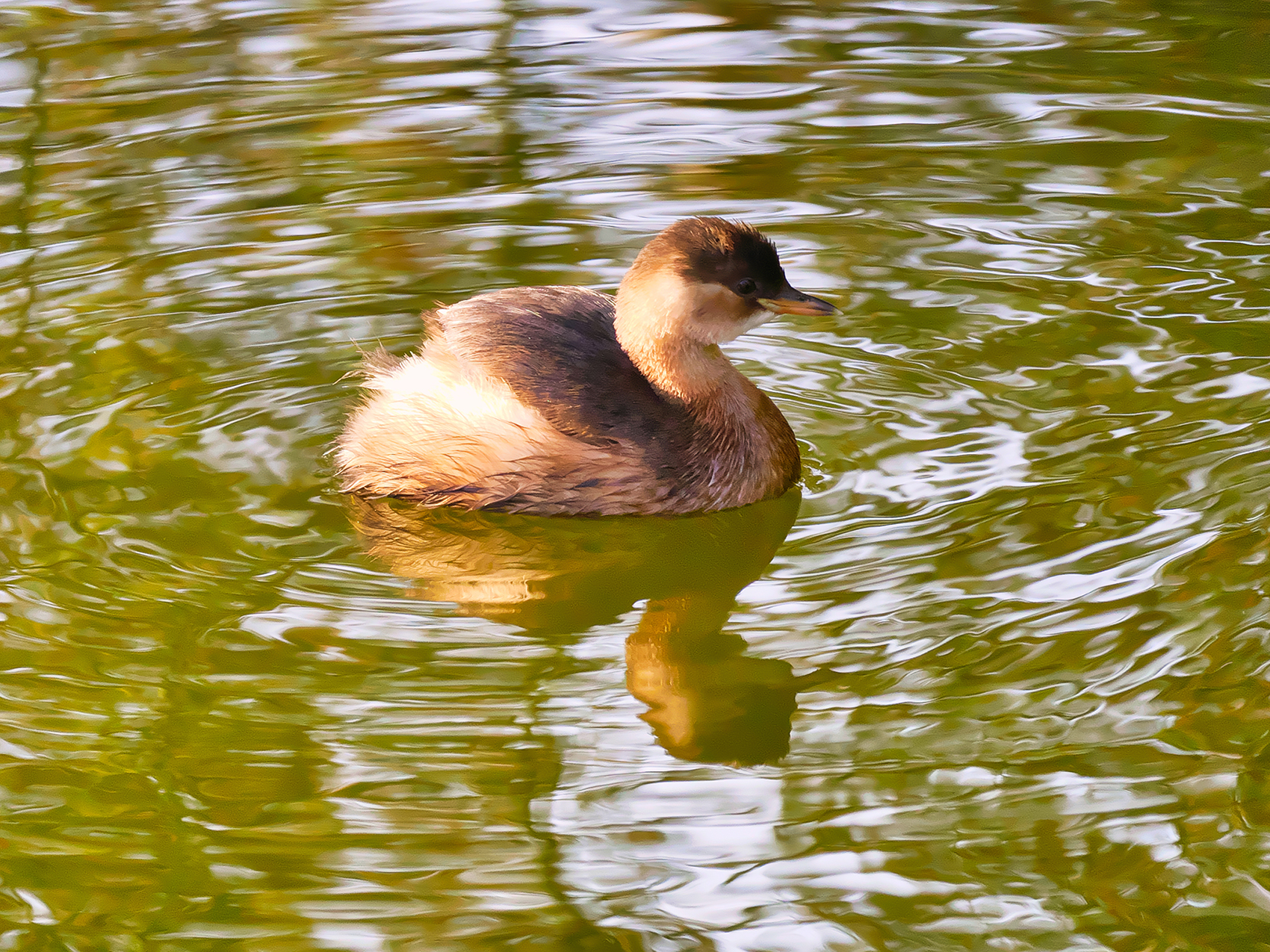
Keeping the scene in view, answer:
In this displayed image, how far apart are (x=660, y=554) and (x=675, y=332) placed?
707 millimetres

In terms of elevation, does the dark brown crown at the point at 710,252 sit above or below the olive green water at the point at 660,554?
above

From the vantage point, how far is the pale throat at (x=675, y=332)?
503 cm

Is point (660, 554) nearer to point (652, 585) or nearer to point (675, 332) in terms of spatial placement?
point (652, 585)

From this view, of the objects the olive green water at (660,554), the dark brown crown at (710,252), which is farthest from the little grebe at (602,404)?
the olive green water at (660,554)

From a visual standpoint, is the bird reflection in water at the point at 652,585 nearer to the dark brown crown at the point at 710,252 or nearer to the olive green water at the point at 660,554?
the olive green water at the point at 660,554

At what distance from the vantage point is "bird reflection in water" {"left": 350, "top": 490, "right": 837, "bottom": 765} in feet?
13.3

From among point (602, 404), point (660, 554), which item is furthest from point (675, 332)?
point (660, 554)

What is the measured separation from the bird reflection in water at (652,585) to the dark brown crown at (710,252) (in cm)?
73

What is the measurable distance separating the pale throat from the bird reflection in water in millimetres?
418

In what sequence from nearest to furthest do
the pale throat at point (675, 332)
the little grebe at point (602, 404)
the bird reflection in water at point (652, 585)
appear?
1. the bird reflection in water at point (652, 585)
2. the little grebe at point (602, 404)
3. the pale throat at point (675, 332)

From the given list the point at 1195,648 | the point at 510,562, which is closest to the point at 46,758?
the point at 510,562

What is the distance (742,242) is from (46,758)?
8.17 feet

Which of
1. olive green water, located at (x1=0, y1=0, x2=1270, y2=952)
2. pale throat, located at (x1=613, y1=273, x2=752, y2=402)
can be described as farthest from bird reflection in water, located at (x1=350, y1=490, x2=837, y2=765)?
pale throat, located at (x1=613, y1=273, x2=752, y2=402)

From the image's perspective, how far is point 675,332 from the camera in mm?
5094
